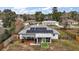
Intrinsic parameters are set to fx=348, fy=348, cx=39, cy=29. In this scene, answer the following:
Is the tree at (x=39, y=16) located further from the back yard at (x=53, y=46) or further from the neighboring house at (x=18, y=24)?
the back yard at (x=53, y=46)

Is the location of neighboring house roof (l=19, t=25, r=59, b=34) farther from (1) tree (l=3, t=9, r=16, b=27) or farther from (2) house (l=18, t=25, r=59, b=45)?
(1) tree (l=3, t=9, r=16, b=27)

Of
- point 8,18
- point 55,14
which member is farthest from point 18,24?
point 55,14

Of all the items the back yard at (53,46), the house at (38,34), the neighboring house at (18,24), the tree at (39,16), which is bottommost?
the back yard at (53,46)

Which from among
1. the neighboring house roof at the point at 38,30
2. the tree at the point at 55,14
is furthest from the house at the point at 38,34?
the tree at the point at 55,14

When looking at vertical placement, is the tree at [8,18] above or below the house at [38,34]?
above
